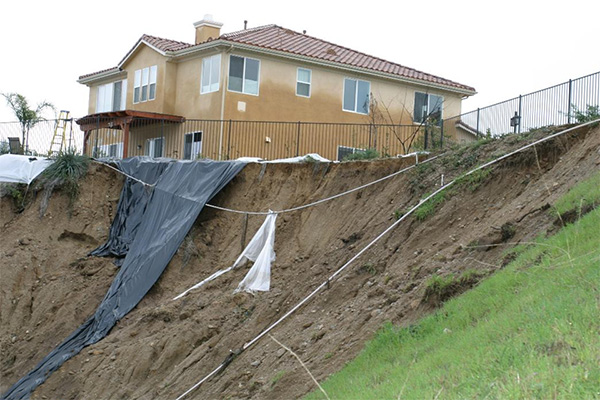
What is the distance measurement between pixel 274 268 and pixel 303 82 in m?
16.3

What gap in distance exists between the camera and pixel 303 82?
30.7 meters

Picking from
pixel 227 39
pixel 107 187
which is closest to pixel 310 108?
pixel 227 39

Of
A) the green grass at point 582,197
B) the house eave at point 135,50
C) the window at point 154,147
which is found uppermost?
the house eave at point 135,50

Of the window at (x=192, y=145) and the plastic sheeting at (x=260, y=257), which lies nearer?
the plastic sheeting at (x=260, y=257)

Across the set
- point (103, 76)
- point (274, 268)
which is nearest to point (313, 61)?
point (103, 76)

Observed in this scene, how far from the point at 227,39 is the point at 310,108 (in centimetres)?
429

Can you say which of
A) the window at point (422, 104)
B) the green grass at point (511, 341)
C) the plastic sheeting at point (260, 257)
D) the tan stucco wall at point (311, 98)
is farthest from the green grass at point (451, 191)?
the window at point (422, 104)

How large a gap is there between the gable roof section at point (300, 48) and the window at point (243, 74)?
673 mm

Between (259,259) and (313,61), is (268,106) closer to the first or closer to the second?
(313,61)

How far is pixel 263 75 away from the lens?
29844mm

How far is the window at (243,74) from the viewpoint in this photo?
29.2m

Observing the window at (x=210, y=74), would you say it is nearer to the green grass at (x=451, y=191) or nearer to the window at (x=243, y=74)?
→ the window at (x=243, y=74)

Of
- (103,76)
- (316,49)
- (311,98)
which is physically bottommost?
(311,98)

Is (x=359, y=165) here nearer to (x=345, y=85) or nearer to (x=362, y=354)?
(x=362, y=354)
